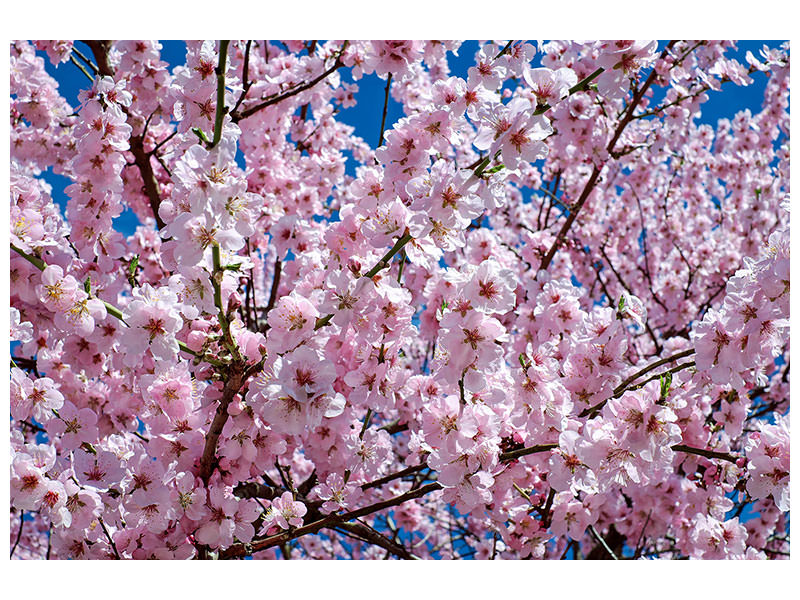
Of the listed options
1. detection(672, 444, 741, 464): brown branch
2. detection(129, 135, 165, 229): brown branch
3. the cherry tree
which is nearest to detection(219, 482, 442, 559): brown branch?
the cherry tree

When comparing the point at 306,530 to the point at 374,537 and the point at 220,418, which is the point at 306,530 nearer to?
the point at 374,537

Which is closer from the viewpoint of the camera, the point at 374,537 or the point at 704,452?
the point at 704,452

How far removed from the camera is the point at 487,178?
142 cm

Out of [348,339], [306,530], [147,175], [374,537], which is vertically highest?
[147,175]

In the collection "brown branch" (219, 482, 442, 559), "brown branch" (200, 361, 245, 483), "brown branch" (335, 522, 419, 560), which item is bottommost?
"brown branch" (335, 522, 419, 560)

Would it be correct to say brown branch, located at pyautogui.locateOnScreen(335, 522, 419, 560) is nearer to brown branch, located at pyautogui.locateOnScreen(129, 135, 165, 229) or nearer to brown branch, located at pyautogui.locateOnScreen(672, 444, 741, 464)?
brown branch, located at pyautogui.locateOnScreen(672, 444, 741, 464)

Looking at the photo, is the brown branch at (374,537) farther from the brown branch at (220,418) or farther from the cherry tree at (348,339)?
the brown branch at (220,418)

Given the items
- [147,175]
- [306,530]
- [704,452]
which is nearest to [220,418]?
[306,530]

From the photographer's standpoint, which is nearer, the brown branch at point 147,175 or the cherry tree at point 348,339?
the cherry tree at point 348,339

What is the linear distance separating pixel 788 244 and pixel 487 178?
0.67 m

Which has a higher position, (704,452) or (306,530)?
(704,452)

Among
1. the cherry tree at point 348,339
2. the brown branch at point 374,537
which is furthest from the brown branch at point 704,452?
the brown branch at point 374,537
